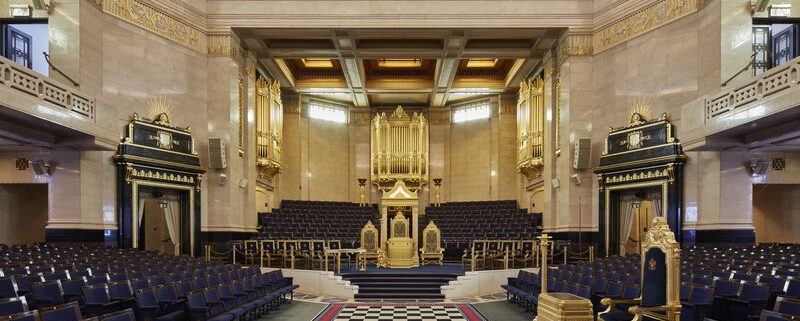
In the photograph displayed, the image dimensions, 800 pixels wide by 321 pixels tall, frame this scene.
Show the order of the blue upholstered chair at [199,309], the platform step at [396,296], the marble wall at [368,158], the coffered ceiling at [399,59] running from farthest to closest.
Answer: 1. the marble wall at [368,158]
2. the coffered ceiling at [399,59]
3. the platform step at [396,296]
4. the blue upholstered chair at [199,309]

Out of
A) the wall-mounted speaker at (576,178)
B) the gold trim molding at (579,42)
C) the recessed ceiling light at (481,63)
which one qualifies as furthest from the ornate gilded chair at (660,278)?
the recessed ceiling light at (481,63)

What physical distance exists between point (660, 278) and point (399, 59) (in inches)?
641

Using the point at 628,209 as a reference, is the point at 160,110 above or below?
above

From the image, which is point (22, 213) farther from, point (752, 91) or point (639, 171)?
point (752, 91)

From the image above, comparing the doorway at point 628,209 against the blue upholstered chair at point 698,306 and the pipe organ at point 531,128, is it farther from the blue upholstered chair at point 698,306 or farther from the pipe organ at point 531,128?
the blue upholstered chair at point 698,306

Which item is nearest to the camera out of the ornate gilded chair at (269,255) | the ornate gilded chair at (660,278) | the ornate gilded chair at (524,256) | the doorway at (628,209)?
the ornate gilded chair at (660,278)

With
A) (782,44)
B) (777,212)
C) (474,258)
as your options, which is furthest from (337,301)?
(777,212)

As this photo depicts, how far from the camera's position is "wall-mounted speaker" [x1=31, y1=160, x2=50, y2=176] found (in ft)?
42.5

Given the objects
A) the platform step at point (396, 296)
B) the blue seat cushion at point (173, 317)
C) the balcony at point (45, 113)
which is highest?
the balcony at point (45, 113)

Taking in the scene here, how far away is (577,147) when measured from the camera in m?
16.4

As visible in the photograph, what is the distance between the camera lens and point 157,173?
14961 millimetres

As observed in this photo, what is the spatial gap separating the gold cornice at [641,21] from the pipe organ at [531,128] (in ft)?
10.8

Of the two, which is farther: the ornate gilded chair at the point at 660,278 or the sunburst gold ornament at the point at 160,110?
the sunburst gold ornament at the point at 160,110

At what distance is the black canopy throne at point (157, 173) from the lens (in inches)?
552
